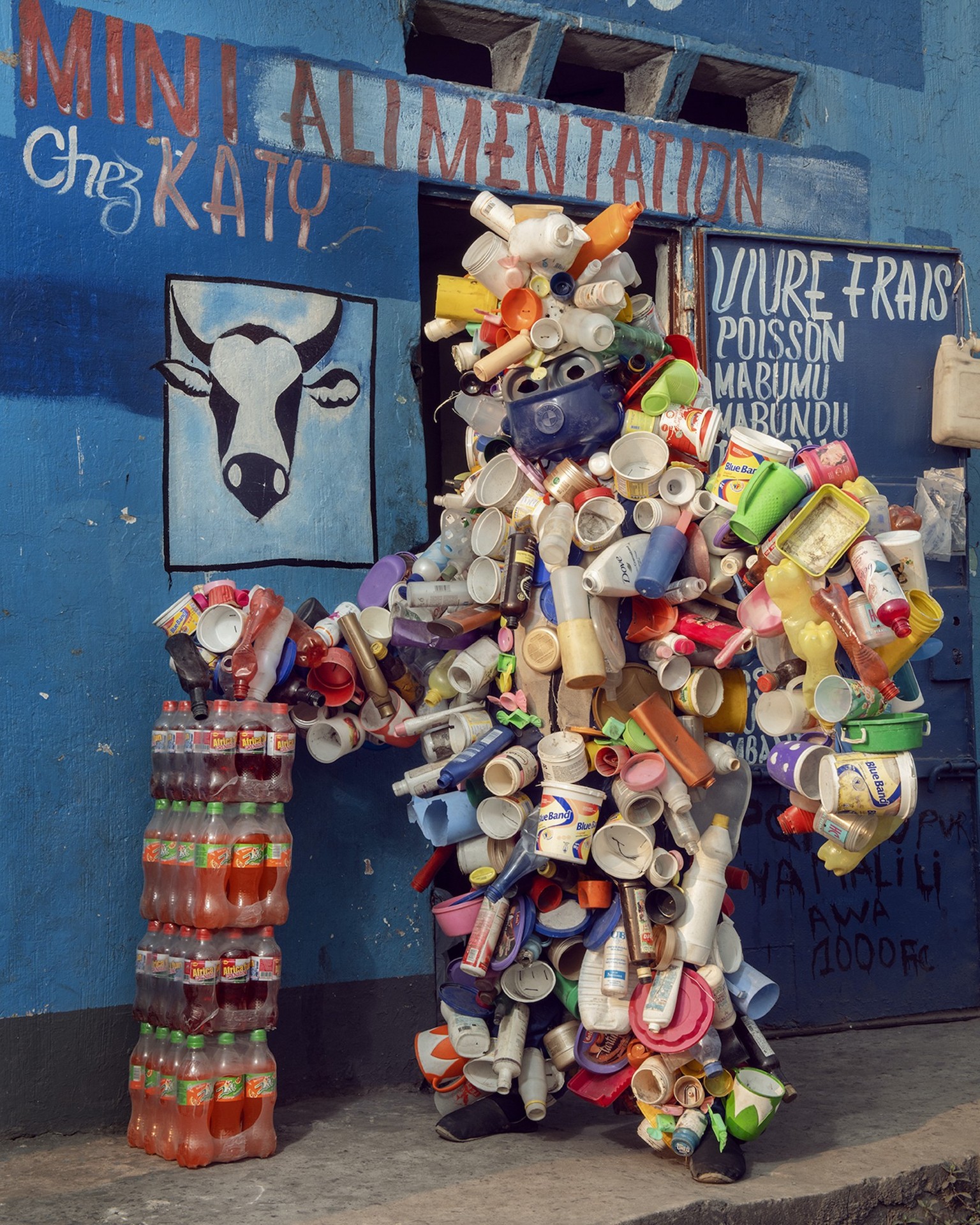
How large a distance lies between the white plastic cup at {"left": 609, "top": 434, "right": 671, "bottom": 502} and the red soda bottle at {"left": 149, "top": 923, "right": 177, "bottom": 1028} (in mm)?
1882

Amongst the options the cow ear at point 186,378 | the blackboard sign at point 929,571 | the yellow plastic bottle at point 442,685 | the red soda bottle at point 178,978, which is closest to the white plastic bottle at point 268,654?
the yellow plastic bottle at point 442,685

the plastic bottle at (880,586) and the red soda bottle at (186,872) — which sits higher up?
the plastic bottle at (880,586)

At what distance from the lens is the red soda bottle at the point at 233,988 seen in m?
3.77

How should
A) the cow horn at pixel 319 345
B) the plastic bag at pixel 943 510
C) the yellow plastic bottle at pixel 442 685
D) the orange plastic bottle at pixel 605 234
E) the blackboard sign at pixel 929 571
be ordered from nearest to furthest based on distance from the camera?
the orange plastic bottle at pixel 605 234 → the yellow plastic bottle at pixel 442 685 → the cow horn at pixel 319 345 → the blackboard sign at pixel 929 571 → the plastic bag at pixel 943 510

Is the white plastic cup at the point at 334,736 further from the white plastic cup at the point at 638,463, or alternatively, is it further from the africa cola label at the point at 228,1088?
the white plastic cup at the point at 638,463

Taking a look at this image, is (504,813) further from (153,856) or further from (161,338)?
(161,338)

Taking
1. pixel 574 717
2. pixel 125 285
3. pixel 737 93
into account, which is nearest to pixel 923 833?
pixel 574 717

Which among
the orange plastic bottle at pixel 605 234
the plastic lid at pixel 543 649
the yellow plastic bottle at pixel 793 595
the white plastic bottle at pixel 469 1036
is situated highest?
the orange plastic bottle at pixel 605 234

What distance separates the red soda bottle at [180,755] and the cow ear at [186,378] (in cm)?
114

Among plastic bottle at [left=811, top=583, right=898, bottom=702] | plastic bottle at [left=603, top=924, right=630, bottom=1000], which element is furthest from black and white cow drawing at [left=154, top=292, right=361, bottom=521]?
plastic bottle at [left=811, top=583, right=898, bottom=702]

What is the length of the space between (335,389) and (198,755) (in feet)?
5.04

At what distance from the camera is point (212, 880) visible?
12.3ft

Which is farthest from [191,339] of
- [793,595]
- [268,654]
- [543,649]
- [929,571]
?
[929,571]

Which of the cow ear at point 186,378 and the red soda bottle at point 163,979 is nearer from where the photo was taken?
the red soda bottle at point 163,979
